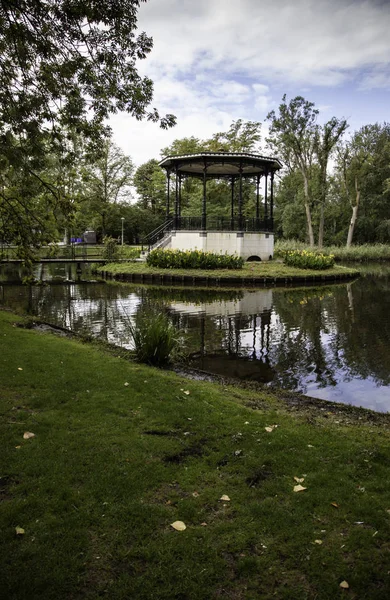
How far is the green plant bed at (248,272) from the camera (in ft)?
74.1

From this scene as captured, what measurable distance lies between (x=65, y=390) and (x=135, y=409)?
1.14m

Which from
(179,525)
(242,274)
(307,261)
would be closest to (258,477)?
(179,525)

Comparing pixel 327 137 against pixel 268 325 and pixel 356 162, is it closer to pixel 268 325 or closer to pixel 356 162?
pixel 356 162

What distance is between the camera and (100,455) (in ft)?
13.1

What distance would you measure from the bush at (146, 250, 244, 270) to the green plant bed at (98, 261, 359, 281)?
20.8 inches

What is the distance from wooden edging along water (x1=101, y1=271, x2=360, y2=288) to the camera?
22.2 meters

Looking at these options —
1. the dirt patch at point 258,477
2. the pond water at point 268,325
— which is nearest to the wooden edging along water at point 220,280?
the pond water at point 268,325

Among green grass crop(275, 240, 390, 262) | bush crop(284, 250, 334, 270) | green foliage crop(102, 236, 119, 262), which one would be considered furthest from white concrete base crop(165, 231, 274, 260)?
green grass crop(275, 240, 390, 262)

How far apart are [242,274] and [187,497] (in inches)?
775

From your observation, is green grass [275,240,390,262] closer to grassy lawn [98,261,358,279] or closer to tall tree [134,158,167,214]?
grassy lawn [98,261,358,279]

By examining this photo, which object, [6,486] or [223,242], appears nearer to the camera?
[6,486]

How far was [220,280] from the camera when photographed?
2212cm

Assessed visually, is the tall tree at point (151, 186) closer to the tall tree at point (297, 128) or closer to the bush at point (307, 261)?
the tall tree at point (297, 128)

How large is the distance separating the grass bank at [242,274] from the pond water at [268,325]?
169cm
